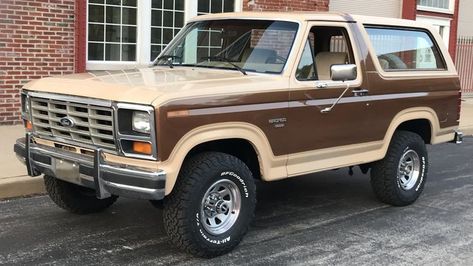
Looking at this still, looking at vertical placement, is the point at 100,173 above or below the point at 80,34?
below

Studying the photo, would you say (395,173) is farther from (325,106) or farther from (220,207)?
(220,207)

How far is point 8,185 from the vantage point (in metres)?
6.50

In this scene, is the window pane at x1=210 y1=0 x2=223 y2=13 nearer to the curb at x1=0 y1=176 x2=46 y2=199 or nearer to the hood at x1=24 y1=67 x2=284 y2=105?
the curb at x1=0 y1=176 x2=46 y2=199

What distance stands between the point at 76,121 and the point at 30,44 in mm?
5923

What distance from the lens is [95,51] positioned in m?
10.9

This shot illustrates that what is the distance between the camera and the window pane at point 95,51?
10.9m

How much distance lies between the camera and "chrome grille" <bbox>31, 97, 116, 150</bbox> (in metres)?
4.49

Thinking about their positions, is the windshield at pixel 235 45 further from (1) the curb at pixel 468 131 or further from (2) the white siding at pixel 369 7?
(2) the white siding at pixel 369 7

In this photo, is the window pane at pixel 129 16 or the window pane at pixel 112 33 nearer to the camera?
the window pane at pixel 112 33

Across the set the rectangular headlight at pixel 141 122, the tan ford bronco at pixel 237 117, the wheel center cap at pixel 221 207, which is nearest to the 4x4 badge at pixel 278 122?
the tan ford bronco at pixel 237 117

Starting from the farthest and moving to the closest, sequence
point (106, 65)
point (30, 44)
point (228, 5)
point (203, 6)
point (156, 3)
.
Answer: point (228, 5) < point (203, 6) < point (156, 3) < point (106, 65) < point (30, 44)

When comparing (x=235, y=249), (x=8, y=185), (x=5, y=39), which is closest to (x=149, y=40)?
(x=5, y=39)

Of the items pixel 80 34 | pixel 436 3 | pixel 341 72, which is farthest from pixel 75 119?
pixel 436 3

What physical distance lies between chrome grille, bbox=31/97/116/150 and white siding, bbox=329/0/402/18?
39.2 feet
